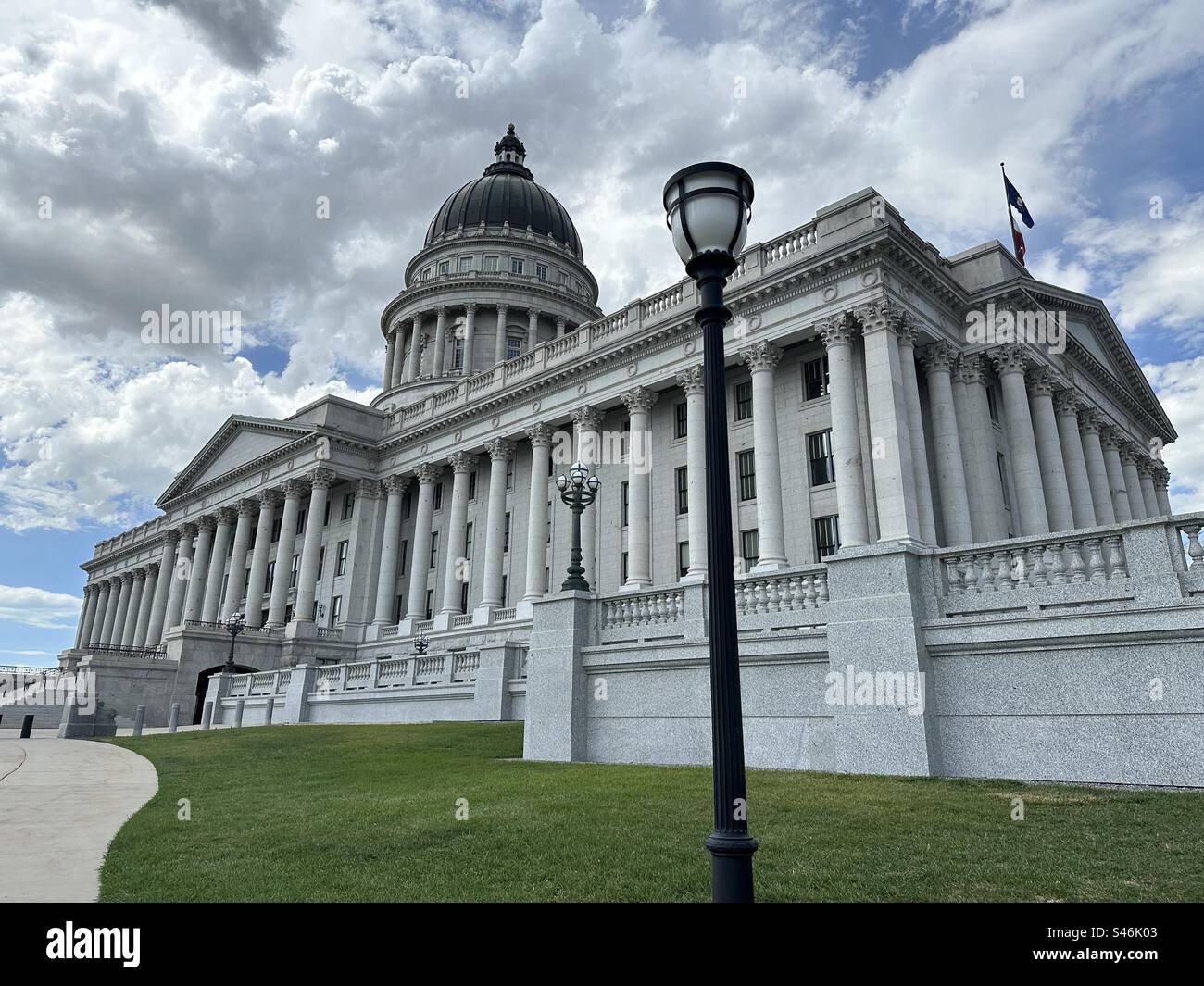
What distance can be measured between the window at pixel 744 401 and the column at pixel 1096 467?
1700 centimetres

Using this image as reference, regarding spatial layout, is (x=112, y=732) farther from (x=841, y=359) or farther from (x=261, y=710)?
(x=841, y=359)

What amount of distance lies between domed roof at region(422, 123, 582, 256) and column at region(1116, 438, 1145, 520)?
53687 mm

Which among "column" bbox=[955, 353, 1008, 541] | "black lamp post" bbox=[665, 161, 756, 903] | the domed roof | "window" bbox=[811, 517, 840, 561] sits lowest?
"black lamp post" bbox=[665, 161, 756, 903]

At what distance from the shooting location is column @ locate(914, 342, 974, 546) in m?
31.7

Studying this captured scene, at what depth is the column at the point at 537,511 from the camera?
1751 inches

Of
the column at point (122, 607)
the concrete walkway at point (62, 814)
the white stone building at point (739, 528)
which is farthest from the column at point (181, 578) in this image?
the concrete walkway at point (62, 814)

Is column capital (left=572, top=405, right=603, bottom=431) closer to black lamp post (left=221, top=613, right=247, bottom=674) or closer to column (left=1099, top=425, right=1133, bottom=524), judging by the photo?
black lamp post (left=221, top=613, right=247, bottom=674)

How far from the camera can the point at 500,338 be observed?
232 feet

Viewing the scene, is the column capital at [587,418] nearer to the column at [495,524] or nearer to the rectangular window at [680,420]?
the rectangular window at [680,420]

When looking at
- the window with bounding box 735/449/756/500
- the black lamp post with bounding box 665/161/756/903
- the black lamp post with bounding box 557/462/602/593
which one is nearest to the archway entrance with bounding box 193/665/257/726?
the window with bounding box 735/449/756/500

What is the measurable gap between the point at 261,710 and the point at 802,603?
30.0 metres

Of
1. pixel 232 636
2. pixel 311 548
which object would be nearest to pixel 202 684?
pixel 232 636

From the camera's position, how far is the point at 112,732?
1351 inches
